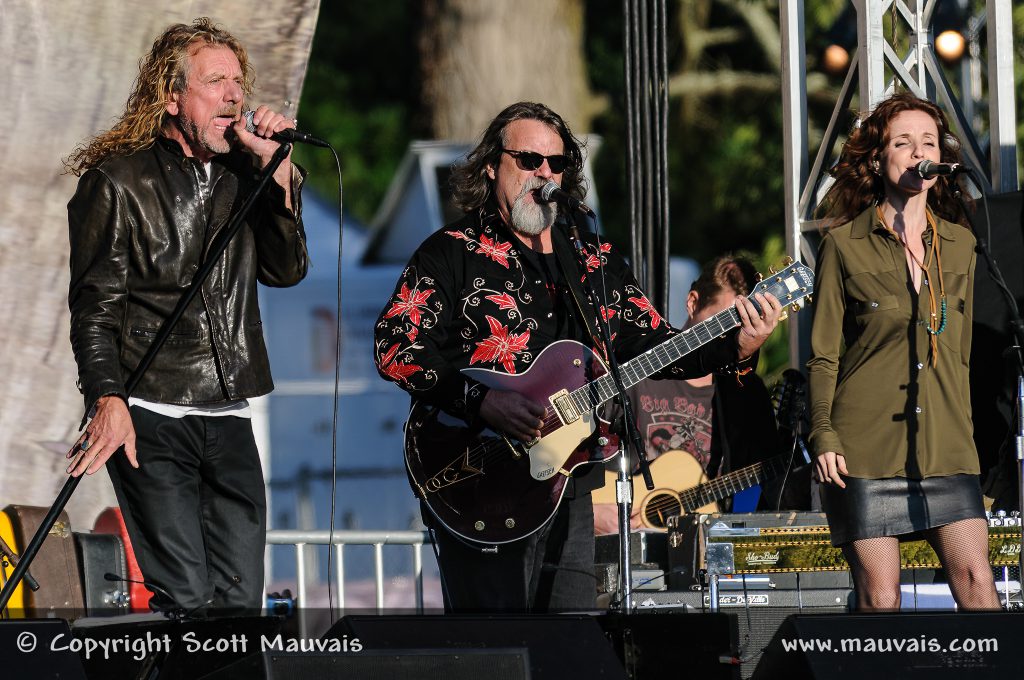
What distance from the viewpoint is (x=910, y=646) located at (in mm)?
3564

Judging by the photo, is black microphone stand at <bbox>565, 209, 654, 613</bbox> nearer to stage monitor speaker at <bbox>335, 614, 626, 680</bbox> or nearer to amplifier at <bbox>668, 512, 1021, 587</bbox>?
stage monitor speaker at <bbox>335, 614, 626, 680</bbox>

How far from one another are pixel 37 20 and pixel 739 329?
3406mm

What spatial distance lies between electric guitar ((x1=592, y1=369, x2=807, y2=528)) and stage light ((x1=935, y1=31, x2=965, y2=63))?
3053 millimetres

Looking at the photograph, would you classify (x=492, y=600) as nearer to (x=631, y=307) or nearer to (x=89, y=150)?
(x=631, y=307)

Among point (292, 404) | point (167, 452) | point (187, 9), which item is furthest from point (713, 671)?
point (292, 404)

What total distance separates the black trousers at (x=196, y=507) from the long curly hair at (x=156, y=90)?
0.81 m

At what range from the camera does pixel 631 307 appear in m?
4.91

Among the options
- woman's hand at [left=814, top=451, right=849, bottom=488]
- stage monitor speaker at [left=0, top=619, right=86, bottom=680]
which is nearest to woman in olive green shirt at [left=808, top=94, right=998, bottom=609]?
woman's hand at [left=814, top=451, right=849, bottom=488]

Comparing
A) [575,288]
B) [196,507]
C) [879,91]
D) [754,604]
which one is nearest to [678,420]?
[754,604]

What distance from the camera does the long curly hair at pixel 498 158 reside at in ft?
16.1

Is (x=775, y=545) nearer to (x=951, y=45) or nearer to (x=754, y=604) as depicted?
(x=754, y=604)

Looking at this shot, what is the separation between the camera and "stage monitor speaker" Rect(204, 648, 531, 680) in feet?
11.5

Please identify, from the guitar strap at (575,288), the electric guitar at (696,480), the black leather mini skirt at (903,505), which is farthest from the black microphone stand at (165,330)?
the electric guitar at (696,480)

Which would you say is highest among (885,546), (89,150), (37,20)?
(37,20)
